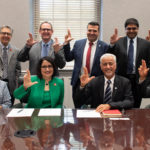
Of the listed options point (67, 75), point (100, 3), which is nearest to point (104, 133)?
point (67, 75)

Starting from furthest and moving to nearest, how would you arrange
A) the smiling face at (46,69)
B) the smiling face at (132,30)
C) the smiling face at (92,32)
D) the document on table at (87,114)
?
the smiling face at (92,32)
the smiling face at (132,30)
the smiling face at (46,69)
the document on table at (87,114)

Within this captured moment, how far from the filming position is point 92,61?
3.20 meters

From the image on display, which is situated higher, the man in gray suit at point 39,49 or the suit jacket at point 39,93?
the man in gray suit at point 39,49

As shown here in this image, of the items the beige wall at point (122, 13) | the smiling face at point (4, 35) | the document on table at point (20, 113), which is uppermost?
the beige wall at point (122, 13)

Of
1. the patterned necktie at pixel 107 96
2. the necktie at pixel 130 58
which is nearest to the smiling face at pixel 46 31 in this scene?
the necktie at pixel 130 58

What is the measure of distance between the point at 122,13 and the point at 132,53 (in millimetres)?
1448

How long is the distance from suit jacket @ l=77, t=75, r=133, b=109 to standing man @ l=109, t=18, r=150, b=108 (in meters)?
0.59

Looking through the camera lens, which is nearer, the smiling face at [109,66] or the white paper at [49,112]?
the white paper at [49,112]

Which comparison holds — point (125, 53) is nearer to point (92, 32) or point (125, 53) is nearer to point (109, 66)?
point (92, 32)

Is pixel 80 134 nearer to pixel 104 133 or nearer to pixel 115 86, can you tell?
pixel 104 133

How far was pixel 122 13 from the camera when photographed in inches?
166

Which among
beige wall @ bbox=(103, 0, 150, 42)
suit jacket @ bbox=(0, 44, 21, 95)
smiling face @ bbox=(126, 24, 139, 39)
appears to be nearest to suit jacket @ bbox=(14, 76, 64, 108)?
suit jacket @ bbox=(0, 44, 21, 95)

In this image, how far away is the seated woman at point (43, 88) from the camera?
2484mm

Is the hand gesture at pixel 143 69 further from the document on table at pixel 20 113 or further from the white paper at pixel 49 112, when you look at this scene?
the document on table at pixel 20 113
